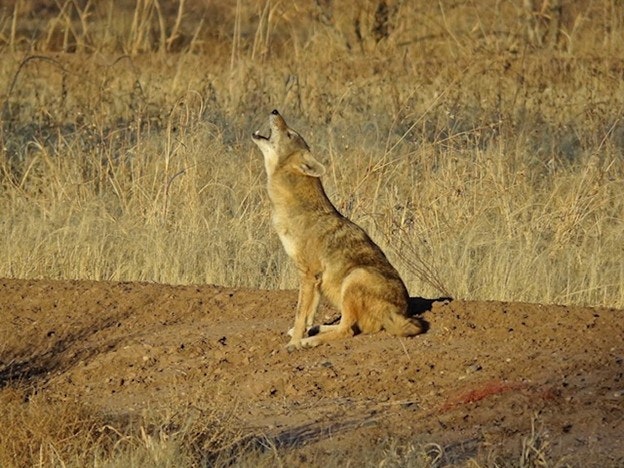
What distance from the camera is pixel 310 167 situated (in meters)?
8.10

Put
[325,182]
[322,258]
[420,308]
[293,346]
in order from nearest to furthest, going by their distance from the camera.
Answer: [293,346] → [322,258] → [420,308] → [325,182]

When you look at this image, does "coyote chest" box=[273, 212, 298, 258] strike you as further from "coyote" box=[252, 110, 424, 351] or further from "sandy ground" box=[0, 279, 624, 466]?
"sandy ground" box=[0, 279, 624, 466]

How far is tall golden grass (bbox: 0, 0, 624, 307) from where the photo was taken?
999 centimetres

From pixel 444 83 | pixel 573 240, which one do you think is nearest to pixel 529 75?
pixel 444 83

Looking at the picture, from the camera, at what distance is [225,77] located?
17.1m

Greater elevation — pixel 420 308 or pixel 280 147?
pixel 280 147

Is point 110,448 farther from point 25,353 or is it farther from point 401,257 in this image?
point 401,257

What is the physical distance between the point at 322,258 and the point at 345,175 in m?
3.70

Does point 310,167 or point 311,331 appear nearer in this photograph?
point 311,331

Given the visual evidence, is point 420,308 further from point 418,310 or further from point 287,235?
point 287,235

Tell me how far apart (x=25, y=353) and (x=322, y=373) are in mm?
2043

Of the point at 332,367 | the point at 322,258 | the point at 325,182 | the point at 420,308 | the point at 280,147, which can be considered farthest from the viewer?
the point at 325,182

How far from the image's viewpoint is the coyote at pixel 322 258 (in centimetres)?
768

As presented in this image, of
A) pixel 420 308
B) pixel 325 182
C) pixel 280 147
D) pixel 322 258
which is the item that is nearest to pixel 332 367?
pixel 322 258
